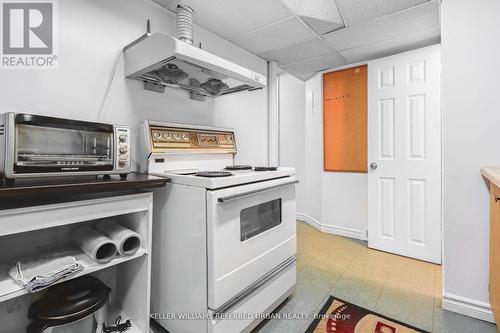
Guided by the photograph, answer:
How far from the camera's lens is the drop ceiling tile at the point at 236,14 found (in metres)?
1.74

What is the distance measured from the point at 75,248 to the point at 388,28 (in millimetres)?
2828

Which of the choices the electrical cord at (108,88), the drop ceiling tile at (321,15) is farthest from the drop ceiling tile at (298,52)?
the electrical cord at (108,88)

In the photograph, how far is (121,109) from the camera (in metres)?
1.56

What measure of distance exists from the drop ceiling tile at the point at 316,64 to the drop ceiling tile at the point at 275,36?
0.58m

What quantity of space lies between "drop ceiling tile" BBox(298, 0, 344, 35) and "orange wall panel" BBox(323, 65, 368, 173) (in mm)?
995

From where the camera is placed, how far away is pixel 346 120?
120 inches

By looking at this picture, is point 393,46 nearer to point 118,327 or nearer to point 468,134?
point 468,134

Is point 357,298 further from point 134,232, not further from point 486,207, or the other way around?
point 134,232

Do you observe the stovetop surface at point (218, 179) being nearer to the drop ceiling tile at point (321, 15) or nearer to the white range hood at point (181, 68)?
the white range hood at point (181, 68)

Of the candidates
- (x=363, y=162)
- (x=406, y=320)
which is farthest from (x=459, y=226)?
(x=363, y=162)

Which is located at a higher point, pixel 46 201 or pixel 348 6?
pixel 348 6

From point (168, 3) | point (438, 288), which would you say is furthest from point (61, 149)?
point (438, 288)

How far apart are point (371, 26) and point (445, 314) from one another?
2262mm

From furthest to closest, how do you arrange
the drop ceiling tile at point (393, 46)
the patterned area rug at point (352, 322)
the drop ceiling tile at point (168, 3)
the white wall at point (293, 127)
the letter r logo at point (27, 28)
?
1. the white wall at point (293, 127)
2. the drop ceiling tile at point (393, 46)
3. the drop ceiling tile at point (168, 3)
4. the patterned area rug at point (352, 322)
5. the letter r logo at point (27, 28)
